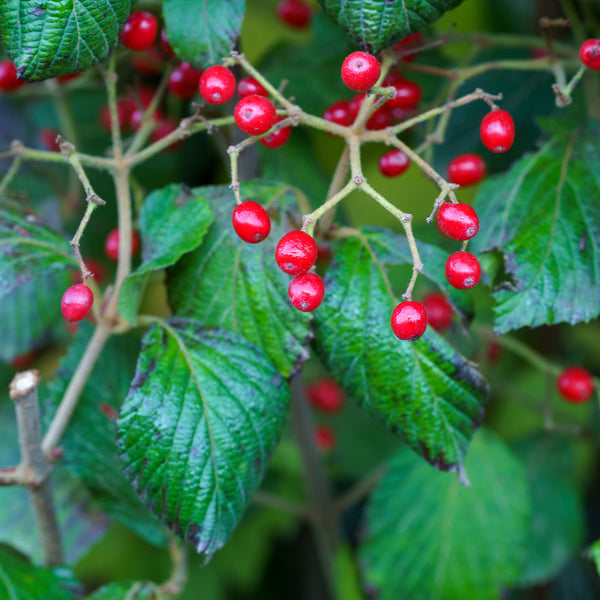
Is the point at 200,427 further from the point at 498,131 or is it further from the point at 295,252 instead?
the point at 498,131

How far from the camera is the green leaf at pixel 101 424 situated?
0.92 m

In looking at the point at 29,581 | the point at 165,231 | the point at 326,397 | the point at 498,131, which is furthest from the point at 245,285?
the point at 326,397

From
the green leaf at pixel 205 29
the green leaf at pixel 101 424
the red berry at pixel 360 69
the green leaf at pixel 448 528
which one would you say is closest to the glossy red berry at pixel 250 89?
the green leaf at pixel 205 29

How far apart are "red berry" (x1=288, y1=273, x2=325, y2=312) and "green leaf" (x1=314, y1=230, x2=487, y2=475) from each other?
108 mm

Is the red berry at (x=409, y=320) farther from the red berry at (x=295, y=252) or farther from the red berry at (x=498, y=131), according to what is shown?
the red berry at (x=498, y=131)

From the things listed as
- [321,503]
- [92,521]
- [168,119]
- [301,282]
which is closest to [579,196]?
[301,282]

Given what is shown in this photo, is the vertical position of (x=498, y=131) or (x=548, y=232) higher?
(x=498, y=131)

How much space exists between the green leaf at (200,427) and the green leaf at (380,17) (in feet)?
1.09

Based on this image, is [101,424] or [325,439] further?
[325,439]

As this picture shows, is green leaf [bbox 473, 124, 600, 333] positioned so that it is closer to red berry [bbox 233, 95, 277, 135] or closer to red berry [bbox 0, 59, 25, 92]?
red berry [bbox 233, 95, 277, 135]

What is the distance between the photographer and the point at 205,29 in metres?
0.72

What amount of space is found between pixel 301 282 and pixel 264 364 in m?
0.13

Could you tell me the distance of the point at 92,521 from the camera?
1081 mm

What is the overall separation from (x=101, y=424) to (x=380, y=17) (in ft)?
2.08
